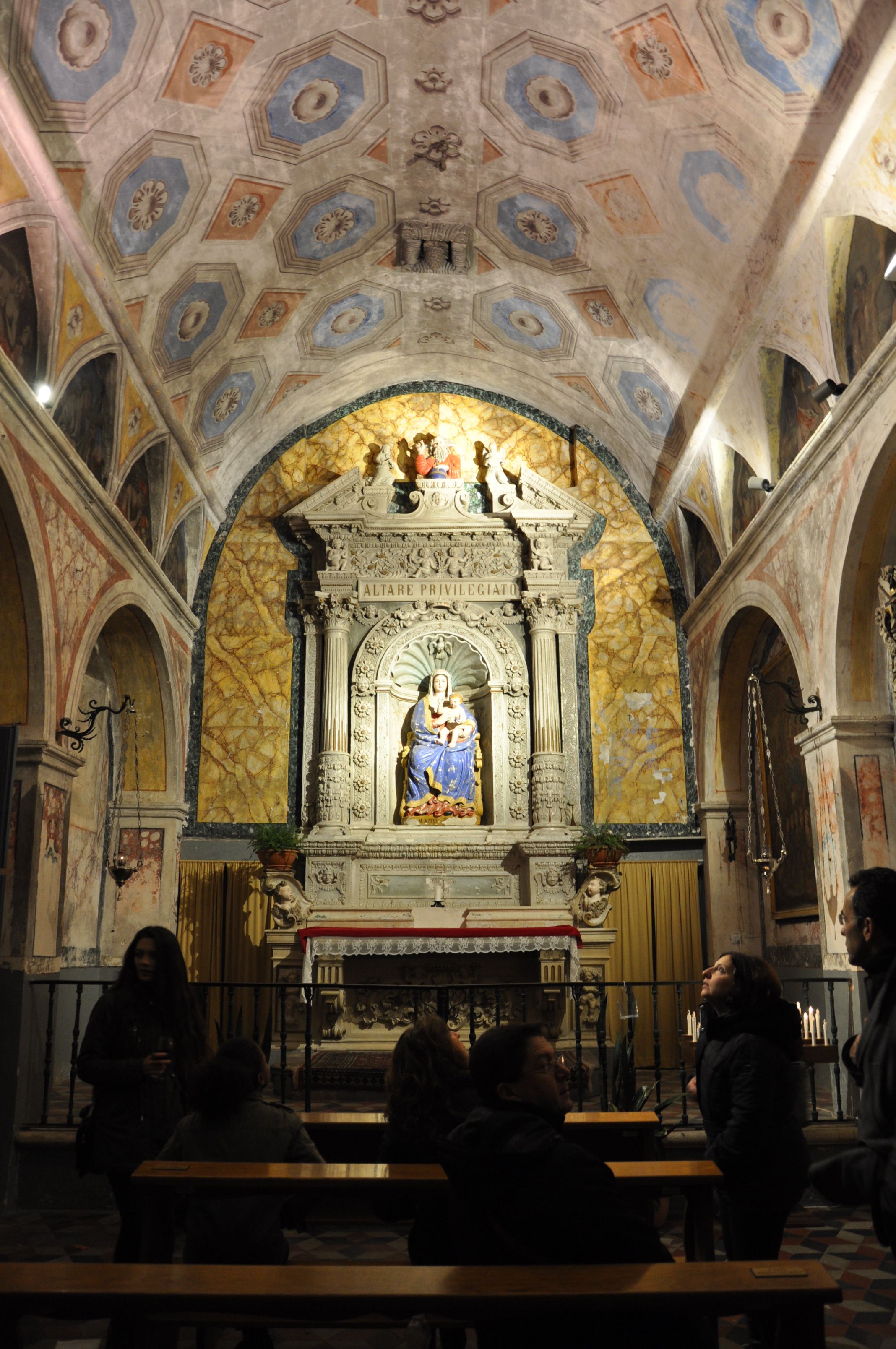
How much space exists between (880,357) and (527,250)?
17.2 ft

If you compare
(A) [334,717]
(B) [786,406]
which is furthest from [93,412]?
(B) [786,406]

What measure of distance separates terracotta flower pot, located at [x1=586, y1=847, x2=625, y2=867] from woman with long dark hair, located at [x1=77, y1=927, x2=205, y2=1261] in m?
7.93

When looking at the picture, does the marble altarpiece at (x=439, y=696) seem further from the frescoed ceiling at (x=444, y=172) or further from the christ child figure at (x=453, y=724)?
the frescoed ceiling at (x=444, y=172)

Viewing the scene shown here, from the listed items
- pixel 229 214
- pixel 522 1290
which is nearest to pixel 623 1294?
pixel 522 1290

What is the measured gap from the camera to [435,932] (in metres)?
10.6

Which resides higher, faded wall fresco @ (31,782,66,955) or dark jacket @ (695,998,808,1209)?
faded wall fresco @ (31,782,66,955)

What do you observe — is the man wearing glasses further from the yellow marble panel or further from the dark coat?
the yellow marble panel

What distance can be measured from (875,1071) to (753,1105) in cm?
94

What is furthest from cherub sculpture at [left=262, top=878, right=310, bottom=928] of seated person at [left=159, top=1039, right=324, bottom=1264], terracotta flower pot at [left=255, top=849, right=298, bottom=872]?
seated person at [left=159, top=1039, right=324, bottom=1264]

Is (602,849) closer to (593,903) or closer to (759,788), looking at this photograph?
(593,903)

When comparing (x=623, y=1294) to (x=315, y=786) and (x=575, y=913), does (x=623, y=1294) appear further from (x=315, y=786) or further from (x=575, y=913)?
(x=315, y=786)

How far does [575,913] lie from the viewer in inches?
462

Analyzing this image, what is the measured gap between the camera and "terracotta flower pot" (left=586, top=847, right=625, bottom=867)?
1198cm

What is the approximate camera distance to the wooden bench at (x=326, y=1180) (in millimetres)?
3348
